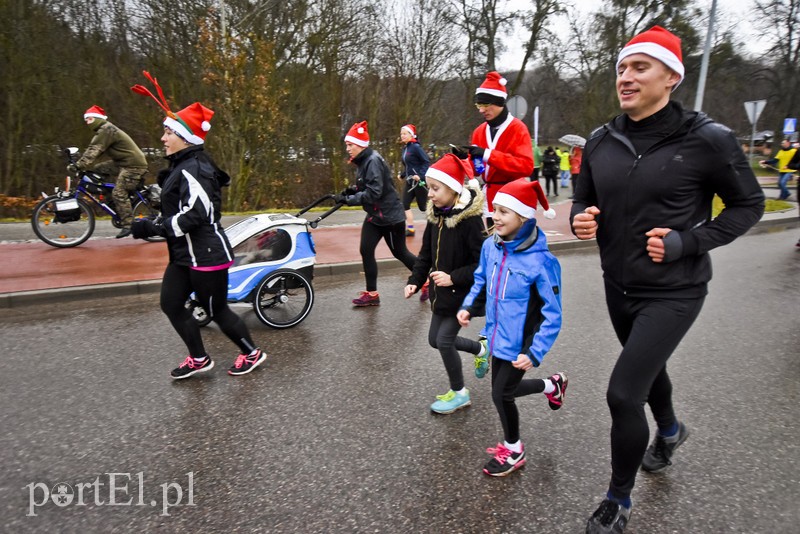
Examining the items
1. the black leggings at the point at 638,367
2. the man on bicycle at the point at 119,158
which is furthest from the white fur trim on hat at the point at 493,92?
the man on bicycle at the point at 119,158

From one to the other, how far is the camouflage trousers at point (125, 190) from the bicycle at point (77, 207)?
0.09m

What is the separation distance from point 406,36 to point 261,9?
16.3 feet

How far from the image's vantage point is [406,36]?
18.7 metres

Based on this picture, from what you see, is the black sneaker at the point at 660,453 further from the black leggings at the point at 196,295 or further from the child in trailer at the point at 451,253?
the black leggings at the point at 196,295

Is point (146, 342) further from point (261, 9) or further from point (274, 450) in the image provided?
point (261, 9)

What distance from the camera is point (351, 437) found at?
3.40 m

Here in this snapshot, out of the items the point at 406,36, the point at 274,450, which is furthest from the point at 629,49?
the point at 406,36

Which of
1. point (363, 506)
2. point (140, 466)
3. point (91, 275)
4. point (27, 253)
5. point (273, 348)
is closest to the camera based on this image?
point (363, 506)

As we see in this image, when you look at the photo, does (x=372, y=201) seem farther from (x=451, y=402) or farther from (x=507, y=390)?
(x=507, y=390)

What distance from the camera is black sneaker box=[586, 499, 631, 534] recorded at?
2.47 meters

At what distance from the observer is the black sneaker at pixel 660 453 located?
3008mm

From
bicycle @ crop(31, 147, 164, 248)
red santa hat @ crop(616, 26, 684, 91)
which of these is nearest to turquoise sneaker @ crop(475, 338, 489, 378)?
red santa hat @ crop(616, 26, 684, 91)

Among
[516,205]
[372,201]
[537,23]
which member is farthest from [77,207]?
[537,23]

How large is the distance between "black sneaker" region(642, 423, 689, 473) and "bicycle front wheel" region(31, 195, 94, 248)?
8.20 meters
